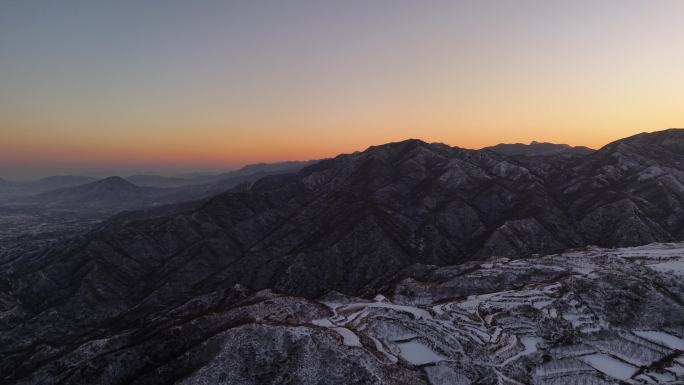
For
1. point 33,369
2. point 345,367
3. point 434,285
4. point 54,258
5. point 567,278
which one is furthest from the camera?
point 54,258

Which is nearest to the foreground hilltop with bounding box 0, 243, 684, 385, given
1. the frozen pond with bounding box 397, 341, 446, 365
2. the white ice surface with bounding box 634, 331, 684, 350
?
the frozen pond with bounding box 397, 341, 446, 365

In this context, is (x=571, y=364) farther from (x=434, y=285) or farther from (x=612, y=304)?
(x=434, y=285)

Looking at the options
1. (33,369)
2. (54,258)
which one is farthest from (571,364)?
(54,258)

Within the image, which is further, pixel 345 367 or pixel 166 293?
pixel 166 293

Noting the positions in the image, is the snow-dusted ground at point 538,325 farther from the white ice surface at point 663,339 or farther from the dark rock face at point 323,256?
the dark rock face at point 323,256

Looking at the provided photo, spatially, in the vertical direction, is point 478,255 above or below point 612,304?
below

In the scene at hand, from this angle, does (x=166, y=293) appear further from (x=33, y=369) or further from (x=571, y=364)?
(x=571, y=364)

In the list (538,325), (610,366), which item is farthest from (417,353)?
(610,366)

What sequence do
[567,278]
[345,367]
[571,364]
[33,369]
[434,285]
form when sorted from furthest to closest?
1. [434,285]
2. [567,278]
3. [33,369]
4. [571,364]
5. [345,367]

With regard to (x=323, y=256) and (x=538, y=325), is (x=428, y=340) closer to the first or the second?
A: (x=538, y=325)
